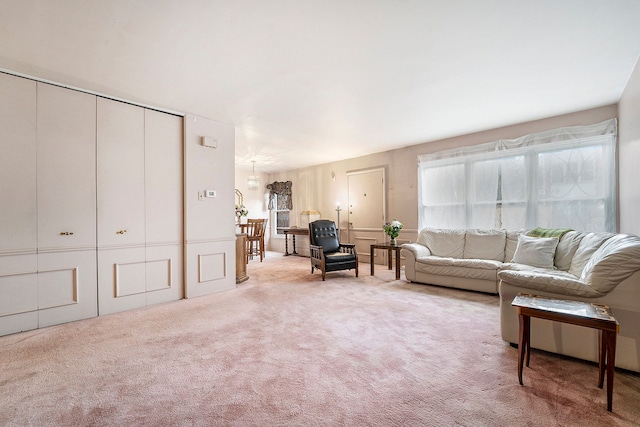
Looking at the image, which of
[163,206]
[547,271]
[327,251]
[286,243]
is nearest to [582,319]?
[547,271]

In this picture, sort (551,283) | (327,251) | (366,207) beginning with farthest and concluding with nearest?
(366,207) → (327,251) → (551,283)

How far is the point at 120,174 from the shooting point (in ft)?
11.2

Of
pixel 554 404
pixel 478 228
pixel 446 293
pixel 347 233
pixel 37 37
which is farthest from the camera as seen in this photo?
pixel 347 233

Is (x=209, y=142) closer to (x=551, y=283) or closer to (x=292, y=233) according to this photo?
(x=292, y=233)

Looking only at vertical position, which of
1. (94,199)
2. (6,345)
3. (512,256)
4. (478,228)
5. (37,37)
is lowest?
(6,345)

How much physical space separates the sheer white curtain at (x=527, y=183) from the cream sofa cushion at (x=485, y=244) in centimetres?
40

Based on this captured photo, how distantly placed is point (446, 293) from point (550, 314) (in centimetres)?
240

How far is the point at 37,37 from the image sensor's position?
7.40 feet

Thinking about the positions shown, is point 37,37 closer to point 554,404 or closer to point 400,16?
point 400,16

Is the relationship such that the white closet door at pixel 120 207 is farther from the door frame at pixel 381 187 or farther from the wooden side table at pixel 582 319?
the door frame at pixel 381 187

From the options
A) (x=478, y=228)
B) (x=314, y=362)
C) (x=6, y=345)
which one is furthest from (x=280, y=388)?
(x=478, y=228)

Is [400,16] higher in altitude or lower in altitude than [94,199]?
higher

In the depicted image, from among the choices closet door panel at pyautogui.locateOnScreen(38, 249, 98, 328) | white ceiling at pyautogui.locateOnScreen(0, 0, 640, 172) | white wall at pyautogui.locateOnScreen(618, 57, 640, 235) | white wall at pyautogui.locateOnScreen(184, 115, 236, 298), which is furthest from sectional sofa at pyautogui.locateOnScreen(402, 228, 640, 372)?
closet door panel at pyautogui.locateOnScreen(38, 249, 98, 328)

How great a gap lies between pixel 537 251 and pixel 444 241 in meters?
1.38
